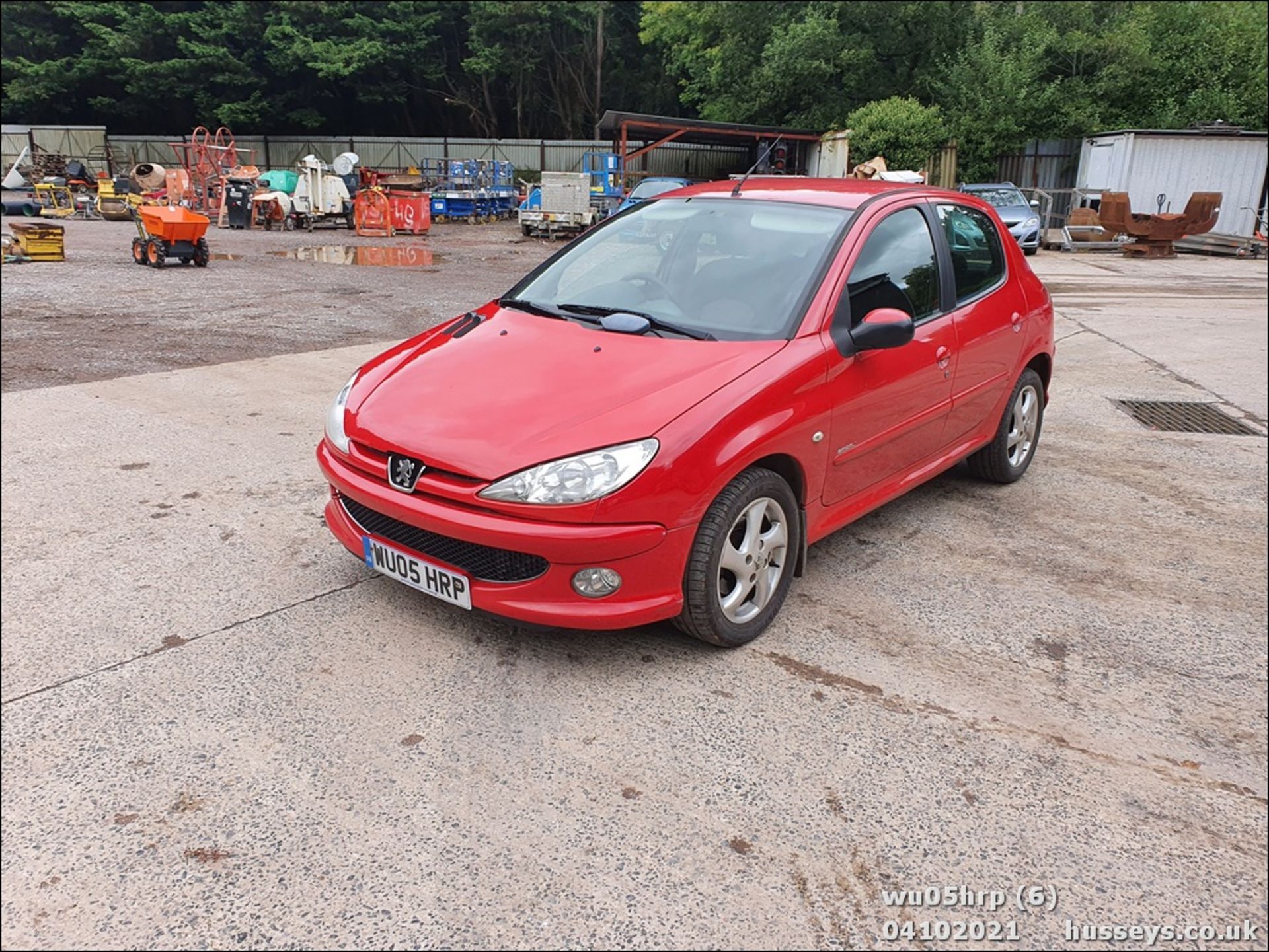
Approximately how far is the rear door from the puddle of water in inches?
520

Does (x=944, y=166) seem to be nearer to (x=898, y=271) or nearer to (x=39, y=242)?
(x=39, y=242)

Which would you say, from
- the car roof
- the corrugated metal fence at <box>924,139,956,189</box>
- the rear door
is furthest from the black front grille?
the corrugated metal fence at <box>924,139,956,189</box>

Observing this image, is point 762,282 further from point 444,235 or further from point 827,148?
point 827,148

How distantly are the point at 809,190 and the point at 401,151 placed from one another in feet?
136

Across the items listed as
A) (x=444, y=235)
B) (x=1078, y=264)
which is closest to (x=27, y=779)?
(x=1078, y=264)

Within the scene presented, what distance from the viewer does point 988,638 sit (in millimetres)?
3510

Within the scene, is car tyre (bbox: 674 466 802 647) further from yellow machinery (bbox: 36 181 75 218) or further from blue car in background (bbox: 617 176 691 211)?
yellow machinery (bbox: 36 181 75 218)

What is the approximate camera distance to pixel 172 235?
14281 millimetres

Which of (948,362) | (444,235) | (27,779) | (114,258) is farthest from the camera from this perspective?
(444,235)

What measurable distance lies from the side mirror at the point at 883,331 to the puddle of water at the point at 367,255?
46.1ft

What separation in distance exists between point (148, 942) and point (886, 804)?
5.96 ft

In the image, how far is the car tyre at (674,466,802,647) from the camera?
3.14 meters

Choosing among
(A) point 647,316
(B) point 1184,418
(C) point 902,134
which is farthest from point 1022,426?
(C) point 902,134

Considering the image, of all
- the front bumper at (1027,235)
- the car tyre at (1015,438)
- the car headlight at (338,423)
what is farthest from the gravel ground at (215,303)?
the front bumper at (1027,235)
